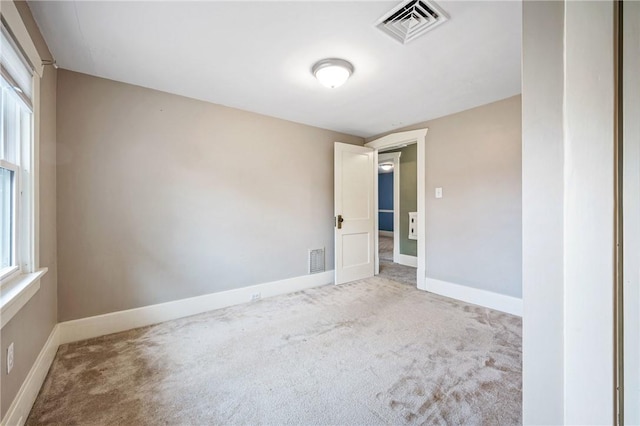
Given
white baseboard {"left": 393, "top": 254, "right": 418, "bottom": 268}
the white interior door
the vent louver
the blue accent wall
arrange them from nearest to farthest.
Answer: the vent louver
the white interior door
white baseboard {"left": 393, "top": 254, "right": 418, "bottom": 268}
the blue accent wall

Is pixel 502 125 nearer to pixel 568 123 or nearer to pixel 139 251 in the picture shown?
pixel 568 123

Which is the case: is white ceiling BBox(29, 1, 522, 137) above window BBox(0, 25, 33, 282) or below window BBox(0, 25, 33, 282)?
above

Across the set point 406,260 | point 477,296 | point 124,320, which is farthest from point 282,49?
point 406,260

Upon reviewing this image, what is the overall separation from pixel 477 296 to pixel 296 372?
95.5 inches

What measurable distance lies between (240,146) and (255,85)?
0.82m

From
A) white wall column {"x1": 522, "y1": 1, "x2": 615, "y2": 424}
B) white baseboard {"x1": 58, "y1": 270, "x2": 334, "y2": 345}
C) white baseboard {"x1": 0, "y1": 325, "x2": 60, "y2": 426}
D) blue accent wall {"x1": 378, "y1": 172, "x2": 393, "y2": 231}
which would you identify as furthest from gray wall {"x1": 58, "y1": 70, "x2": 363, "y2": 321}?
blue accent wall {"x1": 378, "y1": 172, "x2": 393, "y2": 231}

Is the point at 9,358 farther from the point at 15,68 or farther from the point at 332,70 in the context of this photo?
the point at 332,70

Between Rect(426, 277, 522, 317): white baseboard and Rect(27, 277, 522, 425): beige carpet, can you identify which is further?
Rect(426, 277, 522, 317): white baseboard

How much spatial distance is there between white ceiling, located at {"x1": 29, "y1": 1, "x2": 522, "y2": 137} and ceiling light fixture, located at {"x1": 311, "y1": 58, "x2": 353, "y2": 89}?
79 mm

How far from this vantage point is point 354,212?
13.9 feet

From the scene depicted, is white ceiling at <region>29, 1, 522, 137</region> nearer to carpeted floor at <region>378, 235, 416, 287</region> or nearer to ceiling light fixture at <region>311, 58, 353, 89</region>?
ceiling light fixture at <region>311, 58, 353, 89</region>

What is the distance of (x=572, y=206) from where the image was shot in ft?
2.66

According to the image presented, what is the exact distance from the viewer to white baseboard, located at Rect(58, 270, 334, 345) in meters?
2.36

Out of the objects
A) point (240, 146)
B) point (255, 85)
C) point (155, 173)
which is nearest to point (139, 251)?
point (155, 173)
